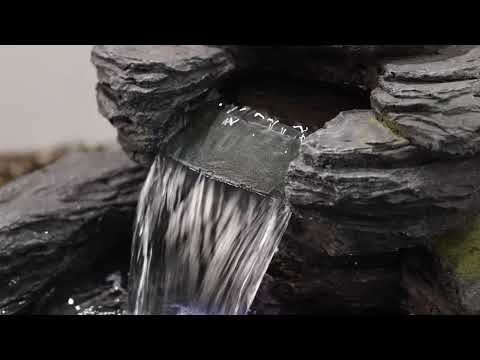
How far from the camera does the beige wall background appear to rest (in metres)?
4.31

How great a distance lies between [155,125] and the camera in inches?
105

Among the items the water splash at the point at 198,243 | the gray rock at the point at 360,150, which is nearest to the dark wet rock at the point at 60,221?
the water splash at the point at 198,243

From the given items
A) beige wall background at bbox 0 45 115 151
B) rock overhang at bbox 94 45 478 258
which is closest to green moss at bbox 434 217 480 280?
rock overhang at bbox 94 45 478 258

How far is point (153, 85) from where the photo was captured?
2.58 m

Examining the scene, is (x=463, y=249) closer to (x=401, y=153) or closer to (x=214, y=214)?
(x=401, y=153)

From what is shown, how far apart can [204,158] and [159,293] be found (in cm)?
68

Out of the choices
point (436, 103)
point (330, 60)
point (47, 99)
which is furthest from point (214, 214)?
point (47, 99)

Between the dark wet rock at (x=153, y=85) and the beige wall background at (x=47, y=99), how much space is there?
5.35 feet

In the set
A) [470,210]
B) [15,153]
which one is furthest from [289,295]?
[15,153]

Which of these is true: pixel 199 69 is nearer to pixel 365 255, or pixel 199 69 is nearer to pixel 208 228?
pixel 208 228

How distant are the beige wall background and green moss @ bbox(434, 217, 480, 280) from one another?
2736 mm

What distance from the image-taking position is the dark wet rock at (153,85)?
2588 mm

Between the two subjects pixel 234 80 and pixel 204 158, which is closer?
pixel 204 158

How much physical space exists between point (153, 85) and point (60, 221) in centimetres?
84
